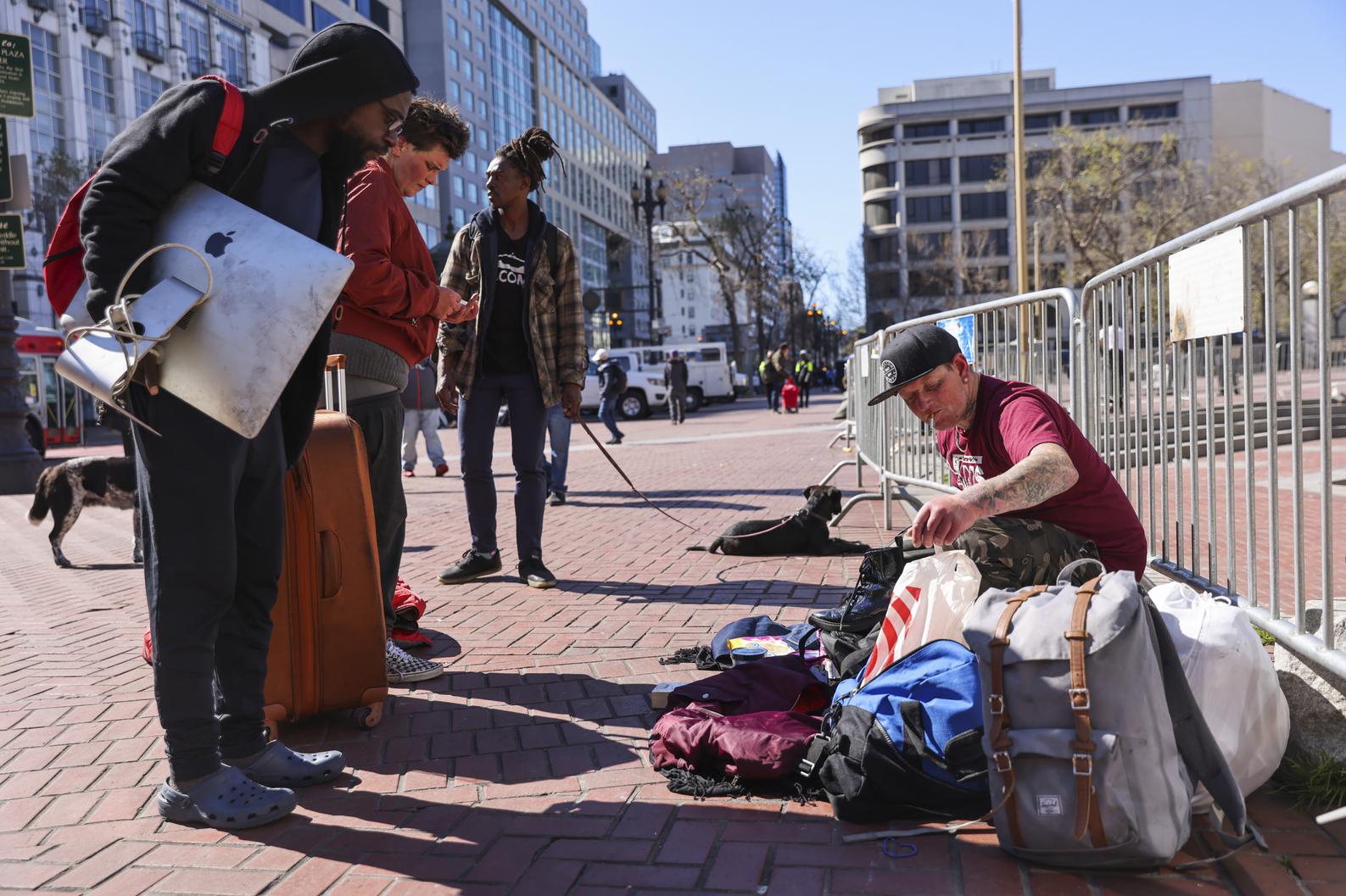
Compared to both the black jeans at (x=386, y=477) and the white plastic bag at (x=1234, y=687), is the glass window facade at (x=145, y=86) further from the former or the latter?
the white plastic bag at (x=1234, y=687)

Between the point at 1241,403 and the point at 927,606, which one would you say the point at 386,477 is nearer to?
the point at 927,606

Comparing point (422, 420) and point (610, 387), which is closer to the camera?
point (422, 420)

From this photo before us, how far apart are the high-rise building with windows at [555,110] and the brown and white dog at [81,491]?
4625cm

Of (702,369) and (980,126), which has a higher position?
(980,126)

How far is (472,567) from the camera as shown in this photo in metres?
5.63

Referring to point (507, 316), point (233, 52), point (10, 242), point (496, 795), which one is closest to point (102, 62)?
point (233, 52)

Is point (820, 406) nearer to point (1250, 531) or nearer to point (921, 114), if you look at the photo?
point (1250, 531)

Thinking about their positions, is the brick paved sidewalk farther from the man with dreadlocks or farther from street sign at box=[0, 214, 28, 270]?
street sign at box=[0, 214, 28, 270]

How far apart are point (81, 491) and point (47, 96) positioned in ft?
137

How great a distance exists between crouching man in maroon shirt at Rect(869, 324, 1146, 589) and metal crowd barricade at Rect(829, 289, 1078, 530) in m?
1.69

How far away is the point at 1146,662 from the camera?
7.60 ft

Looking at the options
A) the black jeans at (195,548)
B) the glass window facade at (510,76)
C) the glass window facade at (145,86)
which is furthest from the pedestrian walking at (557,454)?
the glass window facade at (510,76)

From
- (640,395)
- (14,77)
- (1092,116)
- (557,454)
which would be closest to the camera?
(557,454)

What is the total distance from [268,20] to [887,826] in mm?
58460
